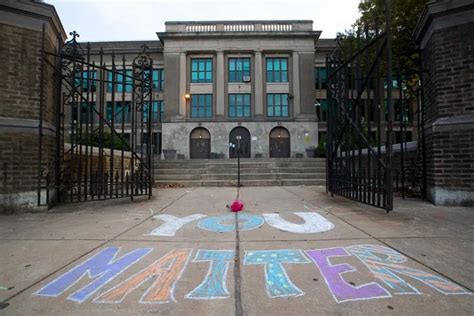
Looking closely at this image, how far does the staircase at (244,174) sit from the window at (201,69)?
1797 cm

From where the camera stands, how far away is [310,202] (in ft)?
22.7

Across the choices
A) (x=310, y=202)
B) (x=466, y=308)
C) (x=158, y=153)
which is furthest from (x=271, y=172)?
(x=158, y=153)

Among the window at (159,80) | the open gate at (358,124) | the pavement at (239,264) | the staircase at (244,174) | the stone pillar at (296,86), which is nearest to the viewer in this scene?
the pavement at (239,264)

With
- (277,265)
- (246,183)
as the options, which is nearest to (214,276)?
(277,265)

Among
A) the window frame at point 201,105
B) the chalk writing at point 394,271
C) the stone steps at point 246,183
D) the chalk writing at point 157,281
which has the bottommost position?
the chalk writing at point 157,281

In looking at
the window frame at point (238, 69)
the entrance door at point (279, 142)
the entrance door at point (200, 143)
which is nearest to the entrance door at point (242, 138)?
the entrance door at point (200, 143)

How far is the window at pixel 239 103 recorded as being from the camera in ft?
98.6

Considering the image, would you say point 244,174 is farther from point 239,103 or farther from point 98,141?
point 239,103

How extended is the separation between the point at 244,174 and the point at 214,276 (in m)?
9.57

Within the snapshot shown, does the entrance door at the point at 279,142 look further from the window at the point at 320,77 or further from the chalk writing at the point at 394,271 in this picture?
the chalk writing at the point at 394,271

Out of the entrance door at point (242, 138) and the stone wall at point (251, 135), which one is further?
the entrance door at point (242, 138)

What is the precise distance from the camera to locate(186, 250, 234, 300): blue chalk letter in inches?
94.0

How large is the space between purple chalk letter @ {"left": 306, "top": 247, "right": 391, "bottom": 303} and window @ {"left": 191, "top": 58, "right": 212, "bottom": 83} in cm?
2874

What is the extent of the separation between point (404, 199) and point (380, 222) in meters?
3.12
